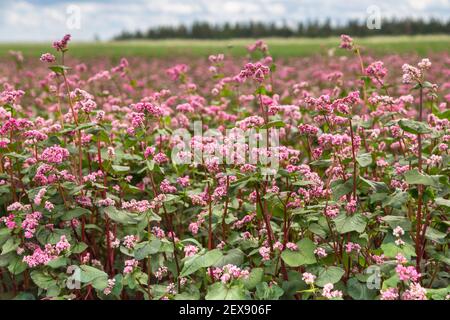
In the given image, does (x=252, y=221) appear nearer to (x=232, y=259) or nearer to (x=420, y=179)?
(x=232, y=259)

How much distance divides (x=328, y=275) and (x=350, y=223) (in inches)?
14.1

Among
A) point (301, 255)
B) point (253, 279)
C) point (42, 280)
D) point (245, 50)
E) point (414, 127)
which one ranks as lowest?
point (42, 280)

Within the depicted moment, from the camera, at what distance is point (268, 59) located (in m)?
5.89

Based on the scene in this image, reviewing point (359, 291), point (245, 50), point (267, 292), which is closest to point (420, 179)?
point (359, 291)

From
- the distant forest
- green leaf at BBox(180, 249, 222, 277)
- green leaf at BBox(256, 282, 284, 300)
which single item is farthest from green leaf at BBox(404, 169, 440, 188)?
the distant forest

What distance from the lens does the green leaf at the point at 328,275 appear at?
321cm

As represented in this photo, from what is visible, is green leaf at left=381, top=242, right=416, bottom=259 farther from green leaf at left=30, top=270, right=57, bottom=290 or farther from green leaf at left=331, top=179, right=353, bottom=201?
green leaf at left=30, top=270, right=57, bottom=290

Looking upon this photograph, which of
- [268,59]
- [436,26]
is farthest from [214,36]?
[268,59]

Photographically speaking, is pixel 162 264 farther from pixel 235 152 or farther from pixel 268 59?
pixel 268 59

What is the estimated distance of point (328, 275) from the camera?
10.8 ft

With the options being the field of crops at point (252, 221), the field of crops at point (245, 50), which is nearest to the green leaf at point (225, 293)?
the field of crops at point (252, 221)
